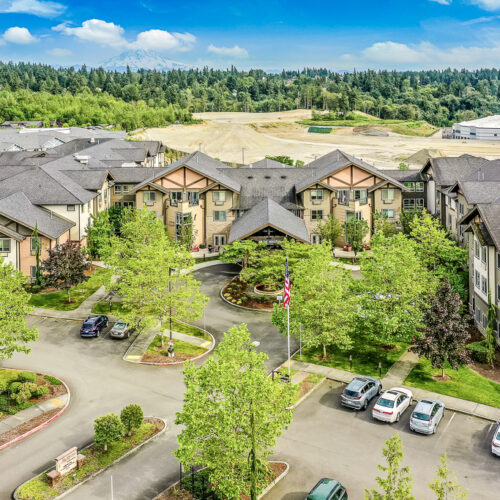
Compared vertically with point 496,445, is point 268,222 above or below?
above

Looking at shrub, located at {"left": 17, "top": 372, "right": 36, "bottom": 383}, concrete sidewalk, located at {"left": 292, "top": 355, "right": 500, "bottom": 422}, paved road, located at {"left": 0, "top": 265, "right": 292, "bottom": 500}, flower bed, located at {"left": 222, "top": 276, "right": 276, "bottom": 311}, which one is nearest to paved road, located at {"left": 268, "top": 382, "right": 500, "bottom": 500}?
concrete sidewalk, located at {"left": 292, "top": 355, "right": 500, "bottom": 422}

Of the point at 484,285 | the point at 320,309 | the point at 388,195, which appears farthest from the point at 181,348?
the point at 388,195

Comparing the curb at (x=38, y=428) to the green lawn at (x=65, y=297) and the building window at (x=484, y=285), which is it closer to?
the green lawn at (x=65, y=297)

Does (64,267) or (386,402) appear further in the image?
(64,267)

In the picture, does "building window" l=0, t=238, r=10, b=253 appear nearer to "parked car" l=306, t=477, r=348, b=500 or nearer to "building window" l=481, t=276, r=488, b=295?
"parked car" l=306, t=477, r=348, b=500

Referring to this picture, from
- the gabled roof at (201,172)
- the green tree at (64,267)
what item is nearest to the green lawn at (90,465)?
the green tree at (64,267)

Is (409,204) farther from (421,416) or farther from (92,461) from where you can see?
(92,461)
